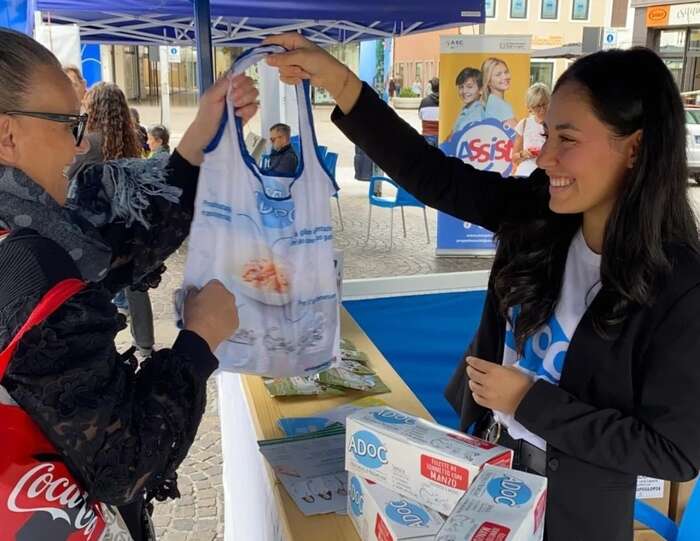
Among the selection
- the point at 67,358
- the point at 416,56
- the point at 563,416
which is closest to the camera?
the point at 67,358

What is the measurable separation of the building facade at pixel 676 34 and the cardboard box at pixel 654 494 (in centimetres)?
1441

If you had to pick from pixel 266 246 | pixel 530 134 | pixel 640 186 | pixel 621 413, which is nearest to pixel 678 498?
pixel 621 413

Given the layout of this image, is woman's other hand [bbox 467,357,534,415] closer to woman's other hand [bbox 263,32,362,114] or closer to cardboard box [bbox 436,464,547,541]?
cardboard box [bbox 436,464,547,541]

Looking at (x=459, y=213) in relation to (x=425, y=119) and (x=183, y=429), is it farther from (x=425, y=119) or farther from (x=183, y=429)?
(x=425, y=119)

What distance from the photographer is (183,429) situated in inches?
36.0

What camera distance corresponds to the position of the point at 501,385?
1219mm

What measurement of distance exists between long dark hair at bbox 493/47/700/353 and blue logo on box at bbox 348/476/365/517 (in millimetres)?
462

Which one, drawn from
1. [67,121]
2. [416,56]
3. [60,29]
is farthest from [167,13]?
[416,56]

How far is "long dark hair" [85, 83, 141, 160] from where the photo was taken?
4477 mm

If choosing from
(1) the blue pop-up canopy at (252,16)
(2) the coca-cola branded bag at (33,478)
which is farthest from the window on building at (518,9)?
(2) the coca-cola branded bag at (33,478)

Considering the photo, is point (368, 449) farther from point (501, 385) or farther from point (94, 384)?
point (94, 384)

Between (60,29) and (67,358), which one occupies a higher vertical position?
(60,29)

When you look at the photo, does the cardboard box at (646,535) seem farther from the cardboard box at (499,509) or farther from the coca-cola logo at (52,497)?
the coca-cola logo at (52,497)

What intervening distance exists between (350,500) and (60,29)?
4.91 m
